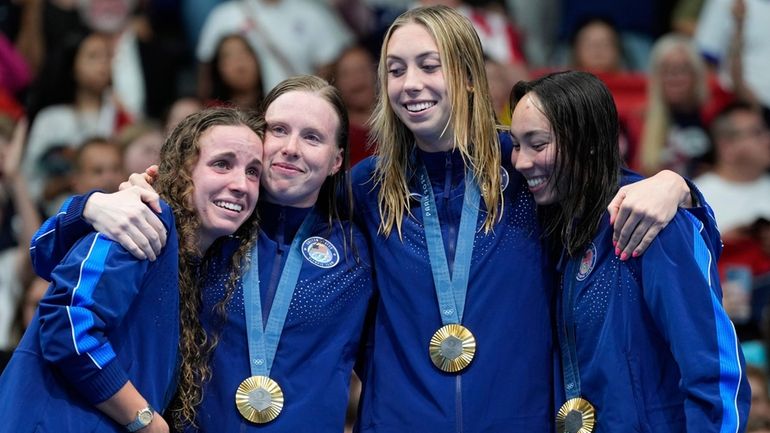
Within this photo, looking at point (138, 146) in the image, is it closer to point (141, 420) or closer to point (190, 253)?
point (190, 253)

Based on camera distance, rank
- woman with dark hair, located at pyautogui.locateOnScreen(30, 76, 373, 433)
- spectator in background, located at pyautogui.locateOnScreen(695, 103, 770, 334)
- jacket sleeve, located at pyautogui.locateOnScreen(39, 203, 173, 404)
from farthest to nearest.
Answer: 1. spectator in background, located at pyautogui.locateOnScreen(695, 103, 770, 334)
2. woman with dark hair, located at pyautogui.locateOnScreen(30, 76, 373, 433)
3. jacket sleeve, located at pyautogui.locateOnScreen(39, 203, 173, 404)

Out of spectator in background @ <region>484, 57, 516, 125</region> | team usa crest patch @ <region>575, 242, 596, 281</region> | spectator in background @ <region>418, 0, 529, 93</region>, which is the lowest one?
team usa crest patch @ <region>575, 242, 596, 281</region>

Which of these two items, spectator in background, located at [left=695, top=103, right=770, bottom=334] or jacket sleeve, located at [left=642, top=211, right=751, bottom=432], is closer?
jacket sleeve, located at [left=642, top=211, right=751, bottom=432]

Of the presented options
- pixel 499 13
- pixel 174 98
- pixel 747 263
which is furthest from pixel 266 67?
pixel 747 263

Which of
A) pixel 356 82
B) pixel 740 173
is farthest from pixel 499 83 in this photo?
pixel 740 173

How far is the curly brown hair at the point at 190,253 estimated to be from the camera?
4.77 m

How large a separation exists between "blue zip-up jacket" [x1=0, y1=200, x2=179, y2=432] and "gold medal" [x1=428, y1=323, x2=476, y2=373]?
98 centimetres

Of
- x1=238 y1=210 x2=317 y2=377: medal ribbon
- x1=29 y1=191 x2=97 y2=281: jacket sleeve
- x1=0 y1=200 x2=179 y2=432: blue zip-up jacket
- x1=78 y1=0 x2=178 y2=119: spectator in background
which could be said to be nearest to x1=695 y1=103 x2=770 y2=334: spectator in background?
x1=238 y1=210 x2=317 y2=377: medal ribbon

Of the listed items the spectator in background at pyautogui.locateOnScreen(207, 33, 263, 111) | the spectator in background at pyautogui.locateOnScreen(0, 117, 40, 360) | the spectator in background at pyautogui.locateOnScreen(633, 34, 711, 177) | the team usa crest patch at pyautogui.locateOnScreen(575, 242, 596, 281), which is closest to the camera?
the team usa crest patch at pyautogui.locateOnScreen(575, 242, 596, 281)

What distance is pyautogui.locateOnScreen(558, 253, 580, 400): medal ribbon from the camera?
15.4 feet

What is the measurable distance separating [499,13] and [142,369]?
19.0 ft

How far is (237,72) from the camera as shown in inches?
350

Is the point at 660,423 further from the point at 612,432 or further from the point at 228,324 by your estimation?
the point at 228,324

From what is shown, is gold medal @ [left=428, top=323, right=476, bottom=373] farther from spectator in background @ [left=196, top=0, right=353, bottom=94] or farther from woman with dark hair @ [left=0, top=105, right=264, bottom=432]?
spectator in background @ [left=196, top=0, right=353, bottom=94]
